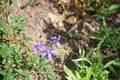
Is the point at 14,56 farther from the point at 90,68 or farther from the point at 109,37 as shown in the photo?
the point at 109,37

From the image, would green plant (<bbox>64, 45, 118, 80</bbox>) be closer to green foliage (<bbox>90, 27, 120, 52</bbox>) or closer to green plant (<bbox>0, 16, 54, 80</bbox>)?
green foliage (<bbox>90, 27, 120, 52</bbox>)

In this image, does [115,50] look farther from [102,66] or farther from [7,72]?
[7,72]

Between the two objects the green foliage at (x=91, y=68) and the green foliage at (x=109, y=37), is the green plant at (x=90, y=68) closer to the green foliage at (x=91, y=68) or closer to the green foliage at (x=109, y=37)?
the green foliage at (x=91, y=68)

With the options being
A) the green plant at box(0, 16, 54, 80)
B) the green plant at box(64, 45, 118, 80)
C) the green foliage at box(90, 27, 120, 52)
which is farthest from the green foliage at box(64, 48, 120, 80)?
the green plant at box(0, 16, 54, 80)

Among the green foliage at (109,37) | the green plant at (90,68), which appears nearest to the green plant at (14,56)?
the green plant at (90,68)

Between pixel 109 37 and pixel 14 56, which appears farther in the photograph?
pixel 109 37

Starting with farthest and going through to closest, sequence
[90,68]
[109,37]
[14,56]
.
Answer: [109,37], [90,68], [14,56]

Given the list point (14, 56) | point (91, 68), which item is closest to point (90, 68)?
point (91, 68)

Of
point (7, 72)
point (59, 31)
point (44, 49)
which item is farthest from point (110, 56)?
point (7, 72)
